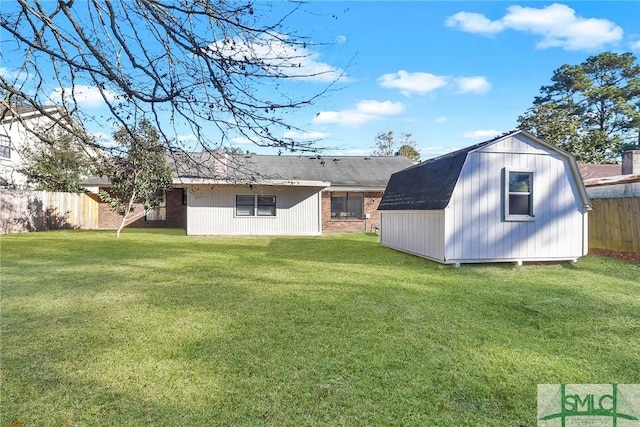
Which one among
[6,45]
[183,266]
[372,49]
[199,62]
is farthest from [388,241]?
[6,45]

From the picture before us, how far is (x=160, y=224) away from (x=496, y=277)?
18.2 meters

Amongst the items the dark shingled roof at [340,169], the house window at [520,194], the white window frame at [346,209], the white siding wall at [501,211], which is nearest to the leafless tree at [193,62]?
the white siding wall at [501,211]

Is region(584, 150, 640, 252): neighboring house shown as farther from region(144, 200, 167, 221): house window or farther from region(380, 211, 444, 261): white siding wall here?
region(144, 200, 167, 221): house window

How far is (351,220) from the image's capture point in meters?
18.2

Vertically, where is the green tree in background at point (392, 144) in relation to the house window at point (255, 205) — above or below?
above

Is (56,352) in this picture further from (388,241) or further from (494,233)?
(388,241)

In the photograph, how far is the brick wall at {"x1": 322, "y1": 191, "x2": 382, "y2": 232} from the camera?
59.0 feet

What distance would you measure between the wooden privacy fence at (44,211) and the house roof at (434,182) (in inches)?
616

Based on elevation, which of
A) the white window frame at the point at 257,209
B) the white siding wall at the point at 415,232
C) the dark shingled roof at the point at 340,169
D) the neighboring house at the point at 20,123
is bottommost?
the white siding wall at the point at 415,232

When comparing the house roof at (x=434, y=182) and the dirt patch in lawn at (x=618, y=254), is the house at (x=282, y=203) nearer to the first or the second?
the house roof at (x=434, y=182)

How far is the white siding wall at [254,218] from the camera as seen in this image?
15.5 meters

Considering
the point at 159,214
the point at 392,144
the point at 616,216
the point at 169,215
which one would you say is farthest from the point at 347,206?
the point at 392,144

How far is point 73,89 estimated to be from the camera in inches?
154

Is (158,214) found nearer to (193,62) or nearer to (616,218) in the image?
(193,62)
